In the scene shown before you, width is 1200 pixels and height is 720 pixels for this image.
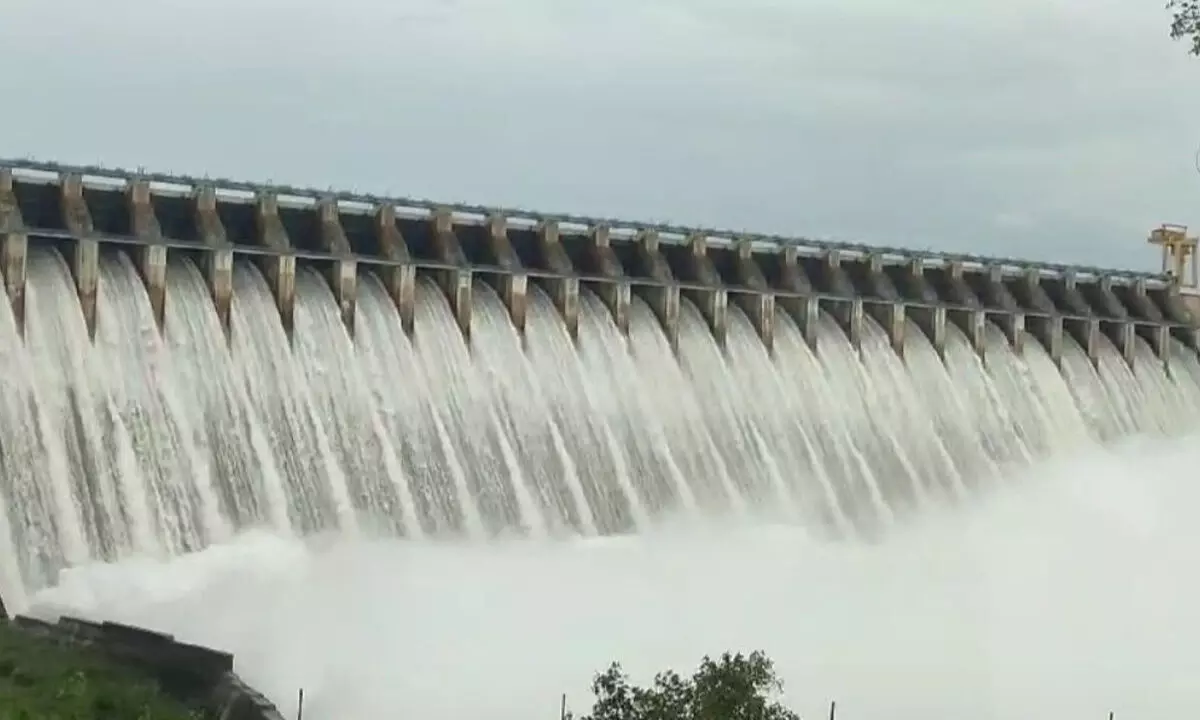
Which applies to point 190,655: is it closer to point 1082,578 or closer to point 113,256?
point 113,256

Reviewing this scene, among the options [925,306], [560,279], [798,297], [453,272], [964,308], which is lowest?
[453,272]

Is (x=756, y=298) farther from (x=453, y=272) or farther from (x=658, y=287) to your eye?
(x=453, y=272)

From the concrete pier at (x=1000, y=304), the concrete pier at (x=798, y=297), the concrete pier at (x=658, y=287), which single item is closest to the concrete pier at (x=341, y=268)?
the concrete pier at (x=658, y=287)

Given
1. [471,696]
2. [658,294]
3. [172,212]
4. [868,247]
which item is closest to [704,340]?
[658,294]

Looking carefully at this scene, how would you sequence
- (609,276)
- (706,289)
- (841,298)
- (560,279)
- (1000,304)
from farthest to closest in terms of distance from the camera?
(1000,304) < (841,298) < (706,289) < (609,276) < (560,279)

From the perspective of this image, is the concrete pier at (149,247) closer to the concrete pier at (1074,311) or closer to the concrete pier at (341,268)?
the concrete pier at (341,268)

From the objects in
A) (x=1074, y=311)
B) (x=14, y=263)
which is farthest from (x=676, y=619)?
(x=1074, y=311)
